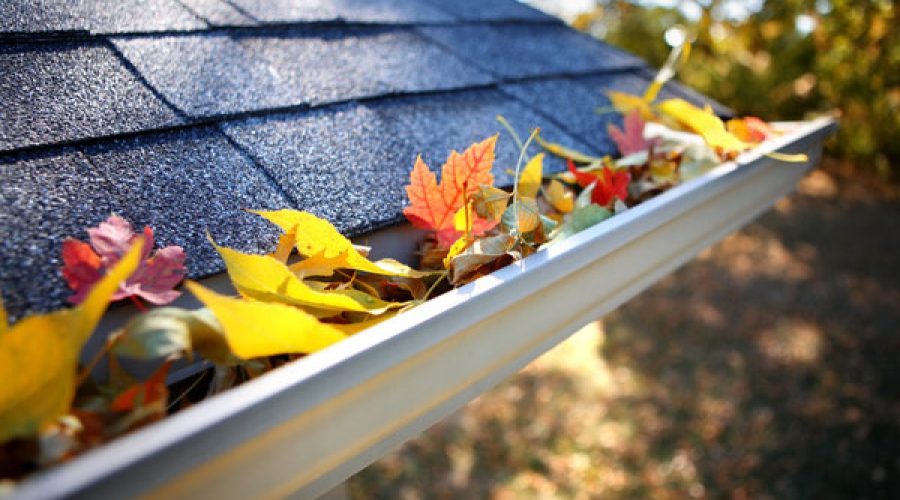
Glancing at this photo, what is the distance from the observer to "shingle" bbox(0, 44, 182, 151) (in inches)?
30.4

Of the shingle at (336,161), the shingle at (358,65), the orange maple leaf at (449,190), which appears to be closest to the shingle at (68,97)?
the shingle at (336,161)

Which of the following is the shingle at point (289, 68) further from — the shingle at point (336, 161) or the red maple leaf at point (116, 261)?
the red maple leaf at point (116, 261)

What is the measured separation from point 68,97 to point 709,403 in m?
4.18

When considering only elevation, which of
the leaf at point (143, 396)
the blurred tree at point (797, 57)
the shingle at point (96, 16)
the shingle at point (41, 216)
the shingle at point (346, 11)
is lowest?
the blurred tree at point (797, 57)

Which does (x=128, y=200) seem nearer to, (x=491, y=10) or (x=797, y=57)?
(x=491, y=10)

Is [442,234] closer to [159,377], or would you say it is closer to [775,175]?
[159,377]

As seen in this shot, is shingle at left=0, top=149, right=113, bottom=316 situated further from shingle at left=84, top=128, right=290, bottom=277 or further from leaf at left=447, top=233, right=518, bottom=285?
leaf at left=447, top=233, right=518, bottom=285

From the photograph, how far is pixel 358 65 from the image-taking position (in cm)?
123

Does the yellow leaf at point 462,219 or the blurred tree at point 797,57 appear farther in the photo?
the blurred tree at point 797,57

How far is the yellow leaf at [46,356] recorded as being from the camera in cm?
50

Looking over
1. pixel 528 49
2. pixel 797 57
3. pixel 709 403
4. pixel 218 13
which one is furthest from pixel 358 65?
pixel 797 57

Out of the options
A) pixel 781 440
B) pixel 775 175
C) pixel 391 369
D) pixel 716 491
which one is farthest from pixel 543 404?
pixel 391 369

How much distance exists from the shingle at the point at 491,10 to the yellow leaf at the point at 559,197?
0.82 meters

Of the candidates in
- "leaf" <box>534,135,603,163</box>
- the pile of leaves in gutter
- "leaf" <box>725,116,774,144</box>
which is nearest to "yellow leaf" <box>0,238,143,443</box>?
the pile of leaves in gutter
